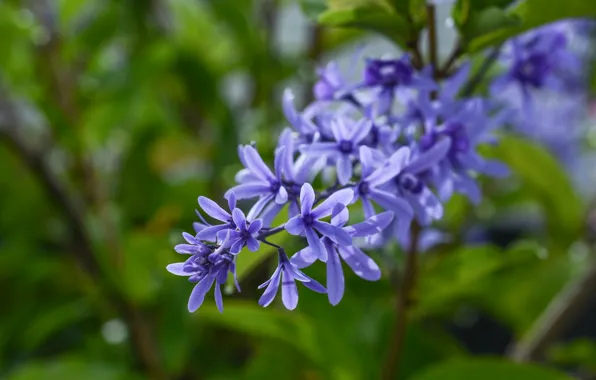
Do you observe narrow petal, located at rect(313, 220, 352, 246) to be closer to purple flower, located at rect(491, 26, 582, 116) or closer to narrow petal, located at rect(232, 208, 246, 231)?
narrow petal, located at rect(232, 208, 246, 231)

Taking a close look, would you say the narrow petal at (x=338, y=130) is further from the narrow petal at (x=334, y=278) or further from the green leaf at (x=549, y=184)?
the green leaf at (x=549, y=184)

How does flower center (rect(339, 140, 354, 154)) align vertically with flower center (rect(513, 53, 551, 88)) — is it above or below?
above

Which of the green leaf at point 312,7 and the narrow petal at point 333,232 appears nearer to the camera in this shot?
the narrow petal at point 333,232

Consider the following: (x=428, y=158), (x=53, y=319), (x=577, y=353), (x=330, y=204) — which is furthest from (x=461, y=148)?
(x=53, y=319)

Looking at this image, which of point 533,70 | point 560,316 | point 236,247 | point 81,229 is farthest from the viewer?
point 81,229

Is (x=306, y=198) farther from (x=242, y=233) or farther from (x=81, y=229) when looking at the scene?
(x=81, y=229)

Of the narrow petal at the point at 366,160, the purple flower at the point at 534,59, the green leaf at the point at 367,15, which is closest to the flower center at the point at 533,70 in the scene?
the purple flower at the point at 534,59

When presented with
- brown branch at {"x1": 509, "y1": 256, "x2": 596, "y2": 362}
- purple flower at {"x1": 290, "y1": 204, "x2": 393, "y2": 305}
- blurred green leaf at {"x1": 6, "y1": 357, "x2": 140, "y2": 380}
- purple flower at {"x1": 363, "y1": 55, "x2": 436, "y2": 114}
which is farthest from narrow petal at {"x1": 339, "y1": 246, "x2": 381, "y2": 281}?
blurred green leaf at {"x1": 6, "y1": 357, "x2": 140, "y2": 380}
